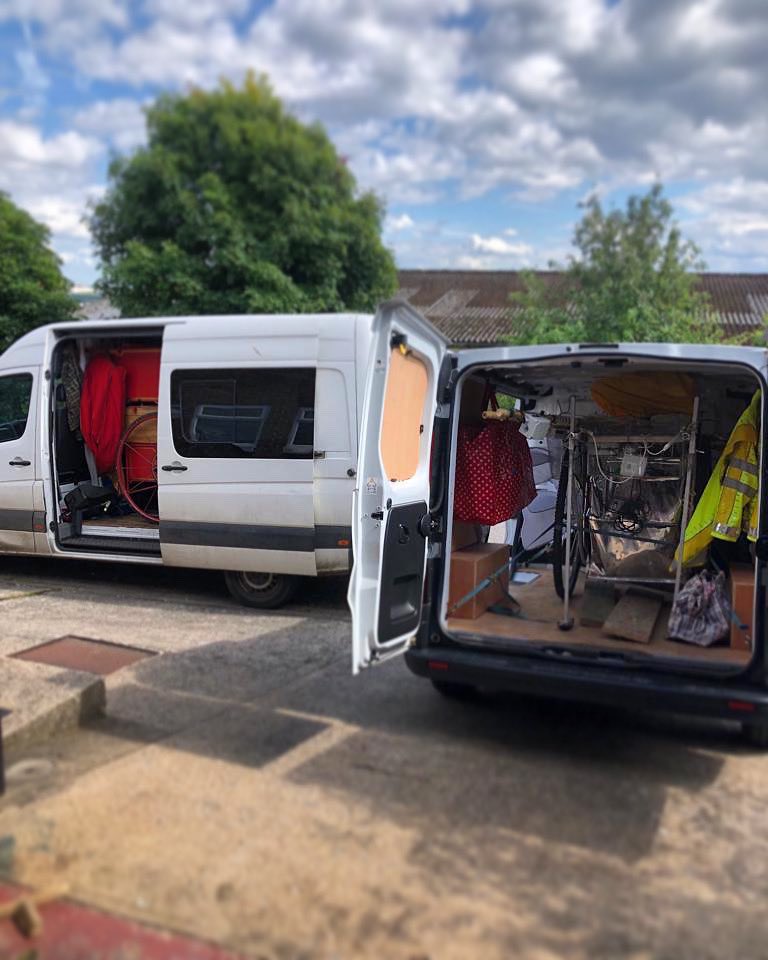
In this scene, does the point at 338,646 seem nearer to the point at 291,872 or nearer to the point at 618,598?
the point at 618,598

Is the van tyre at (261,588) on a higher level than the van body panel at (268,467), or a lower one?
lower

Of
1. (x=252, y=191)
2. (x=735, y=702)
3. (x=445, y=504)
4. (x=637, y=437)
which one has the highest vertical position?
(x=252, y=191)

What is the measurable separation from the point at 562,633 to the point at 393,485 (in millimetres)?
1500

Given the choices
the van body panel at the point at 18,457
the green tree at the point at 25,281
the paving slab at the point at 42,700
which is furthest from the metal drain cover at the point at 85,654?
the green tree at the point at 25,281

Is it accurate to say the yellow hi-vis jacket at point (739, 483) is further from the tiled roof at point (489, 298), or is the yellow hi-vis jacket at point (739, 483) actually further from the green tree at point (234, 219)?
the tiled roof at point (489, 298)

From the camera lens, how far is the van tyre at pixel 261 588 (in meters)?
7.30

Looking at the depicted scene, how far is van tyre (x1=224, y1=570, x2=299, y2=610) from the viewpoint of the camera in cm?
730

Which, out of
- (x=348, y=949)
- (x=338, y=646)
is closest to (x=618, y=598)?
(x=338, y=646)

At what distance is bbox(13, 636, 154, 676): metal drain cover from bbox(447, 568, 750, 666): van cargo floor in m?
2.35

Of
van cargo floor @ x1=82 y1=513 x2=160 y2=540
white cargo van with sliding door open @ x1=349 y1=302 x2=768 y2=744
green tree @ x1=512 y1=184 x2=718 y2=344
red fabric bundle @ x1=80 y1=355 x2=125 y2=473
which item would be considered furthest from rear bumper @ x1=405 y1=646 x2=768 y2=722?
green tree @ x1=512 y1=184 x2=718 y2=344

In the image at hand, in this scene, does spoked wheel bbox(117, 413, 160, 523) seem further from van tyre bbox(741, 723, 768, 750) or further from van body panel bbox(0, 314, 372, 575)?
van tyre bbox(741, 723, 768, 750)

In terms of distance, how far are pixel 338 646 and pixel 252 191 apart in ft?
45.6

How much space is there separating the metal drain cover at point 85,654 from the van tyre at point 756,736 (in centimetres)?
388

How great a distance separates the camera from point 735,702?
392cm
